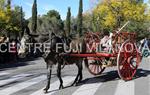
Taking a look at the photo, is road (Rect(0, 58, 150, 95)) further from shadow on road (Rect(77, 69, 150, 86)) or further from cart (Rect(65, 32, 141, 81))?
cart (Rect(65, 32, 141, 81))

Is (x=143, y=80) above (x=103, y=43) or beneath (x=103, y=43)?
beneath

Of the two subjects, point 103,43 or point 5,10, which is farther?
point 5,10

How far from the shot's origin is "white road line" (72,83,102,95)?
1255 cm

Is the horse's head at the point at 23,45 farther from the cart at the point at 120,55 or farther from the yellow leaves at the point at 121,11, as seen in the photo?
the yellow leaves at the point at 121,11

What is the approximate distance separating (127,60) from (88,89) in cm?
270

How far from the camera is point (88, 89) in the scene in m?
13.3

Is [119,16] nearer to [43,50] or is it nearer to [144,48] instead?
[144,48]

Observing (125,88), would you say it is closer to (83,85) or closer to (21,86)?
(83,85)

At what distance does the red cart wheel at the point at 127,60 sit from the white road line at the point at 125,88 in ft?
1.09

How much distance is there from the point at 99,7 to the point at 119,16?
13.2 feet

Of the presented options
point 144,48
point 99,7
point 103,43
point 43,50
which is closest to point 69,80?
point 103,43

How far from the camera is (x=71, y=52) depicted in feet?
45.7

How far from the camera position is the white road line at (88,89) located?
41.2 ft

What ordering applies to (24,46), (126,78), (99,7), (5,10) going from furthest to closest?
→ (99,7) < (5,10) < (126,78) < (24,46)
